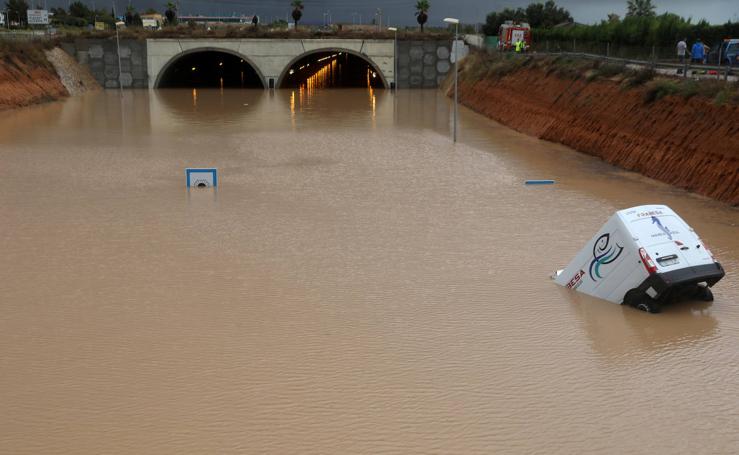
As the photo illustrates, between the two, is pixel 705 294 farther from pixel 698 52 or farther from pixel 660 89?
pixel 698 52

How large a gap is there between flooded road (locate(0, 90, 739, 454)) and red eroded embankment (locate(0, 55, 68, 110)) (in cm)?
2469

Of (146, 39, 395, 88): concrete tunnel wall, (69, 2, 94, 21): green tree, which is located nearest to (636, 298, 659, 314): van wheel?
(146, 39, 395, 88): concrete tunnel wall

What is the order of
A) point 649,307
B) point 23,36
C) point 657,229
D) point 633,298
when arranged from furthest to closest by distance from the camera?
1. point 23,36
2. point 633,298
3. point 649,307
4. point 657,229

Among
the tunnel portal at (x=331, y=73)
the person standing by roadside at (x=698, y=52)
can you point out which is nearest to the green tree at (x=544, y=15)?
the tunnel portal at (x=331, y=73)

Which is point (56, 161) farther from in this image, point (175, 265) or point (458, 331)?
point (458, 331)

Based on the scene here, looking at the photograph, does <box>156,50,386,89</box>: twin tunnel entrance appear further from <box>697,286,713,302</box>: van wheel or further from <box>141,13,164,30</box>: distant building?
<box>697,286,713,302</box>: van wheel

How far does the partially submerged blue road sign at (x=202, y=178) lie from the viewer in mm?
22000

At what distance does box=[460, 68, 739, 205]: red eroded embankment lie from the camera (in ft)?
70.3

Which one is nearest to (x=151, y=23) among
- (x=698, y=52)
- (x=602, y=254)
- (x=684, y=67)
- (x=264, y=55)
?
(x=264, y=55)

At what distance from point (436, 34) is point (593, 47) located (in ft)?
83.6

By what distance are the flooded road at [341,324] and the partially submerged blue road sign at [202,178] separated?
616 mm

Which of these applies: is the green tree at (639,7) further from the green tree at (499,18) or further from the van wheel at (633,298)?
the van wheel at (633,298)

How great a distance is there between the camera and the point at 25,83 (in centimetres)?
4984

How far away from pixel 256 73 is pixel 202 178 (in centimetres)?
5602
